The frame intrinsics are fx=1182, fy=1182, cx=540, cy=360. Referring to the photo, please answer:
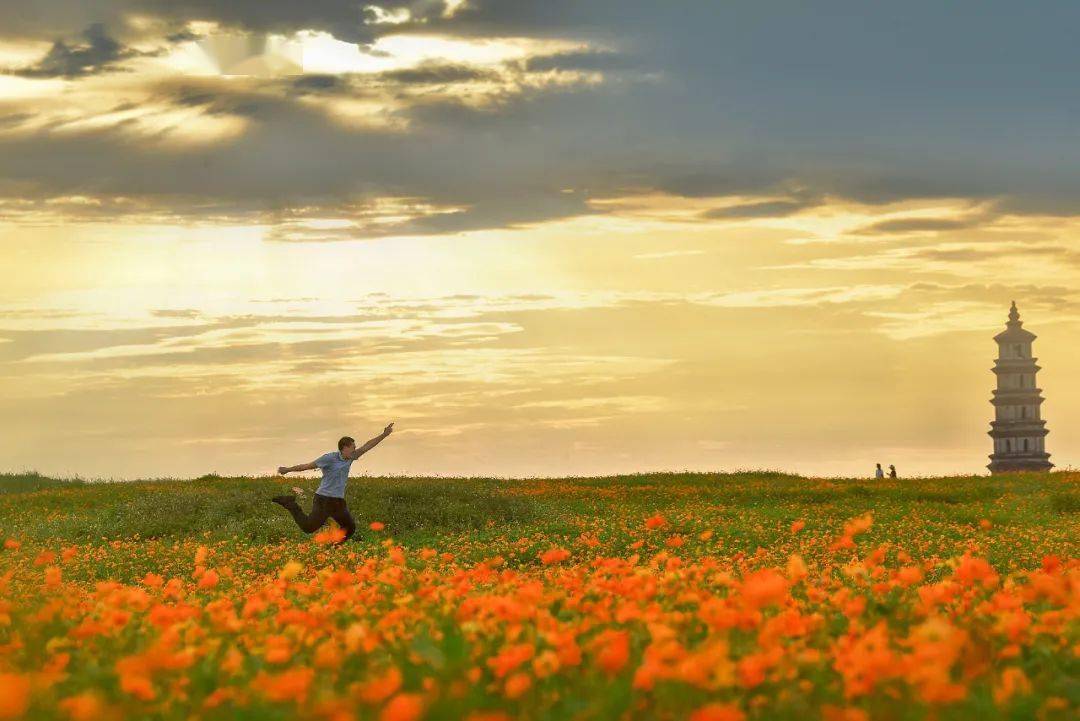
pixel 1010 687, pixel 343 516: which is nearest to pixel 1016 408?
pixel 343 516

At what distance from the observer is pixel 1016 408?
89250 millimetres

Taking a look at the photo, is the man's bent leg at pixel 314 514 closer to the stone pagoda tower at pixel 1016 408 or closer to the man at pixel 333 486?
the man at pixel 333 486

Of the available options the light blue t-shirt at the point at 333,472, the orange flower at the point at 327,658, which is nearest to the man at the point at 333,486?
the light blue t-shirt at the point at 333,472

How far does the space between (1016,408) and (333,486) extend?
78.2m

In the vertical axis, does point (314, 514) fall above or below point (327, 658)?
above

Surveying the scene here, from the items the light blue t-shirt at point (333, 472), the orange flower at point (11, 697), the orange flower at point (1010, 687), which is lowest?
the orange flower at point (1010, 687)

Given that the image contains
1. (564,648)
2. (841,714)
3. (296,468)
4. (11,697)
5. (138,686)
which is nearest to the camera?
(11,697)

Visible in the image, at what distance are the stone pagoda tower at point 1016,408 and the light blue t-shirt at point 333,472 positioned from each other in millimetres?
75599

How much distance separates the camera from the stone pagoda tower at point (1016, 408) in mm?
87750

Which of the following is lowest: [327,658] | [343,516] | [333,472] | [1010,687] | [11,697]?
[1010,687]

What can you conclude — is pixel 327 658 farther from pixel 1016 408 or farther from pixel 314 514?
pixel 1016 408

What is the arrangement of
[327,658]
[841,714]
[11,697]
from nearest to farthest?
[11,697] < [841,714] < [327,658]

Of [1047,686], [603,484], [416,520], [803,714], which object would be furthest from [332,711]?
[603,484]

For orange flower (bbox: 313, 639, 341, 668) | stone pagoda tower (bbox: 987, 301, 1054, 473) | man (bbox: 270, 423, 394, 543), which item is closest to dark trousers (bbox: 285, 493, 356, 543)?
man (bbox: 270, 423, 394, 543)
